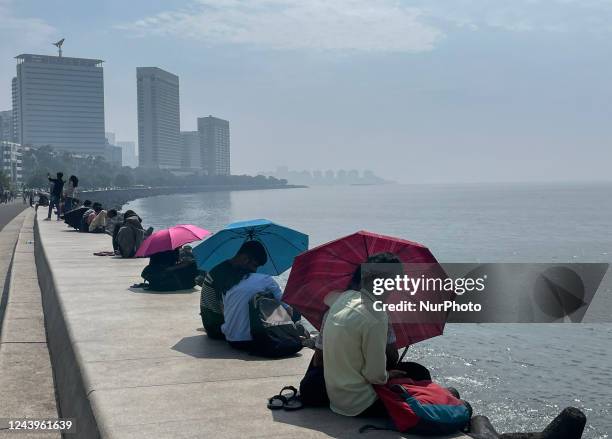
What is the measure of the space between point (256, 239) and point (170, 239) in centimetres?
296

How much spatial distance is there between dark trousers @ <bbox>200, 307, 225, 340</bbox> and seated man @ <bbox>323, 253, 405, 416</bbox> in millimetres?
2638

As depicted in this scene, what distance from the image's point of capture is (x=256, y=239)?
8695 mm

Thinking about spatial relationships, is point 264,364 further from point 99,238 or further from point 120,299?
point 99,238

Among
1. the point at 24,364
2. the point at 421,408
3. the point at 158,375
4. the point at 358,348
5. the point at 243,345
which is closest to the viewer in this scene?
the point at 421,408

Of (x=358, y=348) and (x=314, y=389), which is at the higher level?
(x=358, y=348)

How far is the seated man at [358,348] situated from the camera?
4.94 metres

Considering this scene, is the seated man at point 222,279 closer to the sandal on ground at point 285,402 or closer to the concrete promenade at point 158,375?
the concrete promenade at point 158,375

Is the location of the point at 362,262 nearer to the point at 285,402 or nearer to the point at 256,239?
the point at 285,402

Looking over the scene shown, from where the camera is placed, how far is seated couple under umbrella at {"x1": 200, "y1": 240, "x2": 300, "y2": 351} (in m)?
7.29

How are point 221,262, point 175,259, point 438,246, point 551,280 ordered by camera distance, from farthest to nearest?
point 438,246 → point 551,280 → point 175,259 → point 221,262

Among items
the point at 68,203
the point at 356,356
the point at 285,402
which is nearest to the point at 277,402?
the point at 285,402

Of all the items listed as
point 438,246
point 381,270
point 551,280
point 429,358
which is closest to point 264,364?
point 381,270

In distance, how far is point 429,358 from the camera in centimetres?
1995

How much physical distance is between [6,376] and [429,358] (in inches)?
570
